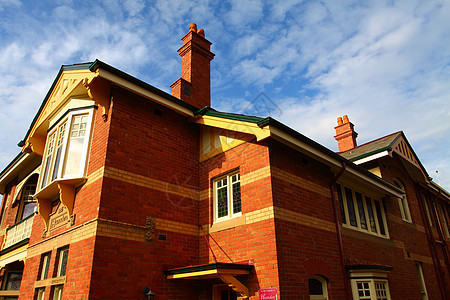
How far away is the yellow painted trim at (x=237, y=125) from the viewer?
8.66m

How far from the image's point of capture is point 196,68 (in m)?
14.3

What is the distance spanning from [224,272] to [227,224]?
186 cm

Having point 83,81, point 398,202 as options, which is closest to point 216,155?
point 83,81

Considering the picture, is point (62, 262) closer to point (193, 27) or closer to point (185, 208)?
point (185, 208)

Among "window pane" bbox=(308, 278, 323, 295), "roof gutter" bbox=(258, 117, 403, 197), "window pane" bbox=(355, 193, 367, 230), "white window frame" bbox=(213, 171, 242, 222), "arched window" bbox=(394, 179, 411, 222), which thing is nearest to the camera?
"roof gutter" bbox=(258, 117, 403, 197)

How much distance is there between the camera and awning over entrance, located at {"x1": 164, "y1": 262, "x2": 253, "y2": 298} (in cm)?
760

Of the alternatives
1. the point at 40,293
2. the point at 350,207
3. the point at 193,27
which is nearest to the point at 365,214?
the point at 350,207

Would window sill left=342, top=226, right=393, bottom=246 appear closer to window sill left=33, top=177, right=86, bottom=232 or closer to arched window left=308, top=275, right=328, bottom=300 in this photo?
arched window left=308, top=275, right=328, bottom=300

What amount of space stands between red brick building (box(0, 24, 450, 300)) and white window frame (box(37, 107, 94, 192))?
42mm

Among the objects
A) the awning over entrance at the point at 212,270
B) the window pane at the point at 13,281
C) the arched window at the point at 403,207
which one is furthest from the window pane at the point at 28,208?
the arched window at the point at 403,207

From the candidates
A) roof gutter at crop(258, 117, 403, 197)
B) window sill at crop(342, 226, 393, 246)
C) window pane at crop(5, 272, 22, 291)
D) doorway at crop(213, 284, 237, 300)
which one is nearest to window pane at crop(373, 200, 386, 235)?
window sill at crop(342, 226, 393, 246)

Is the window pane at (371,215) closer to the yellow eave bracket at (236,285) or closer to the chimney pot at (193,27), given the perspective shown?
the yellow eave bracket at (236,285)

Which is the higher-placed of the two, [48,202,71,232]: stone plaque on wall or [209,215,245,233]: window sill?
[48,202,71,232]: stone plaque on wall

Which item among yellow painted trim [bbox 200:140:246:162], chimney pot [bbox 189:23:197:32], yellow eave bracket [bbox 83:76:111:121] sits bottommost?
yellow painted trim [bbox 200:140:246:162]
